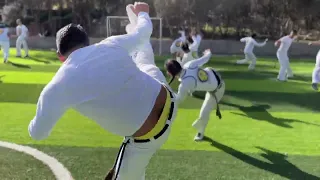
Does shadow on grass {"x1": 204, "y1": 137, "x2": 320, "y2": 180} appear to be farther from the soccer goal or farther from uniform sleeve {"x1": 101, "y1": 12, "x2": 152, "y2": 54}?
the soccer goal

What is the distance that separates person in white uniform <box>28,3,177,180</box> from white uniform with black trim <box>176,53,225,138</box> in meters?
4.35

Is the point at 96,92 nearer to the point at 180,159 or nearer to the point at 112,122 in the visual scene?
the point at 112,122

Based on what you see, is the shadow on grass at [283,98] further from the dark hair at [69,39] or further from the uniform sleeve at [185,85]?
the dark hair at [69,39]

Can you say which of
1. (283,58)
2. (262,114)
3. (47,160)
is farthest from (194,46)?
(47,160)

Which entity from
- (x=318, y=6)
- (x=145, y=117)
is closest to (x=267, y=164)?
(x=145, y=117)

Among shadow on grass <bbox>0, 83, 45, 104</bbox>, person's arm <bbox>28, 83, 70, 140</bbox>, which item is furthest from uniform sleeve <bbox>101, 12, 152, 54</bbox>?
shadow on grass <bbox>0, 83, 45, 104</bbox>

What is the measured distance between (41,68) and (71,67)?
16.9 m

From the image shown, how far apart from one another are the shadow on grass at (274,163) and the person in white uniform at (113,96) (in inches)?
131

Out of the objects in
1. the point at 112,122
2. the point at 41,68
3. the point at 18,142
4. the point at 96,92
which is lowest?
the point at 41,68

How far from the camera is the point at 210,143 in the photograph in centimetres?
851

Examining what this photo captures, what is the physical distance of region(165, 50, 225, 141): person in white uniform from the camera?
8594 millimetres

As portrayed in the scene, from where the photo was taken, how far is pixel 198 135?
872cm

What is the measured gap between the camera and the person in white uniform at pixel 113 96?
3314 mm

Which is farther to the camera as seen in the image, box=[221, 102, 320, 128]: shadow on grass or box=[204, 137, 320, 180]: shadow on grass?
box=[221, 102, 320, 128]: shadow on grass
